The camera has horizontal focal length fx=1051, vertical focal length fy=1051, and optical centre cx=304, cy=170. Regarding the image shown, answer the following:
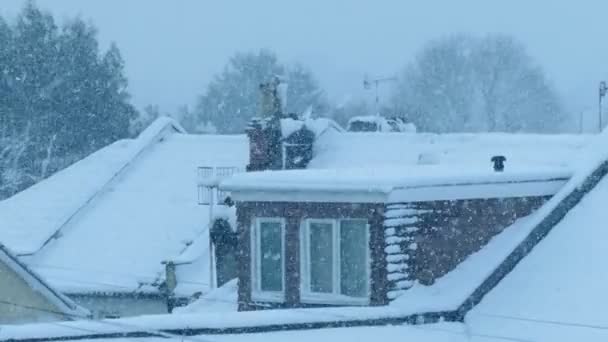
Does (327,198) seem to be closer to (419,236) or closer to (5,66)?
(419,236)

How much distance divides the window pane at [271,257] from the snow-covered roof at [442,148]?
7495mm

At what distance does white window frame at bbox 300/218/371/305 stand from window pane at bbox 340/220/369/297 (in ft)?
0.13

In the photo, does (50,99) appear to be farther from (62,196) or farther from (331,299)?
(331,299)

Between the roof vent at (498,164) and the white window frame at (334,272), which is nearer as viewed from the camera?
the white window frame at (334,272)

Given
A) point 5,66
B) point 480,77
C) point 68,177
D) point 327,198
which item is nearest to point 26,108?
point 5,66

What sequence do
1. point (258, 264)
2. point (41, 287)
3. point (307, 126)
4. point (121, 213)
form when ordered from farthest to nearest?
point (121, 213), point (307, 126), point (41, 287), point (258, 264)

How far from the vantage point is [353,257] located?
41.2ft

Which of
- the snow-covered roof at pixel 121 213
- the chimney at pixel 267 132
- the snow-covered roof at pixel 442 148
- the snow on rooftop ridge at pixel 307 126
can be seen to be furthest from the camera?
the snow-covered roof at pixel 121 213

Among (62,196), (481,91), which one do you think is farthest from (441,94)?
(62,196)

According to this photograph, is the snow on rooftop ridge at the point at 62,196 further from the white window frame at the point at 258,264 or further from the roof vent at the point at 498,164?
the roof vent at the point at 498,164

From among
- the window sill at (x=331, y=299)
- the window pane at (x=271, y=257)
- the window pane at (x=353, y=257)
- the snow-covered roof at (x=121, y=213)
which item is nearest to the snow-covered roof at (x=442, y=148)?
the snow-covered roof at (x=121, y=213)

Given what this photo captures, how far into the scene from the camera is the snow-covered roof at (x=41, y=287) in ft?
61.0

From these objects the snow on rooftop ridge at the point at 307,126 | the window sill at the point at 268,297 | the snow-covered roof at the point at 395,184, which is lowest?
the window sill at the point at 268,297

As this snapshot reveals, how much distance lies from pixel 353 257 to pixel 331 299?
578 millimetres
